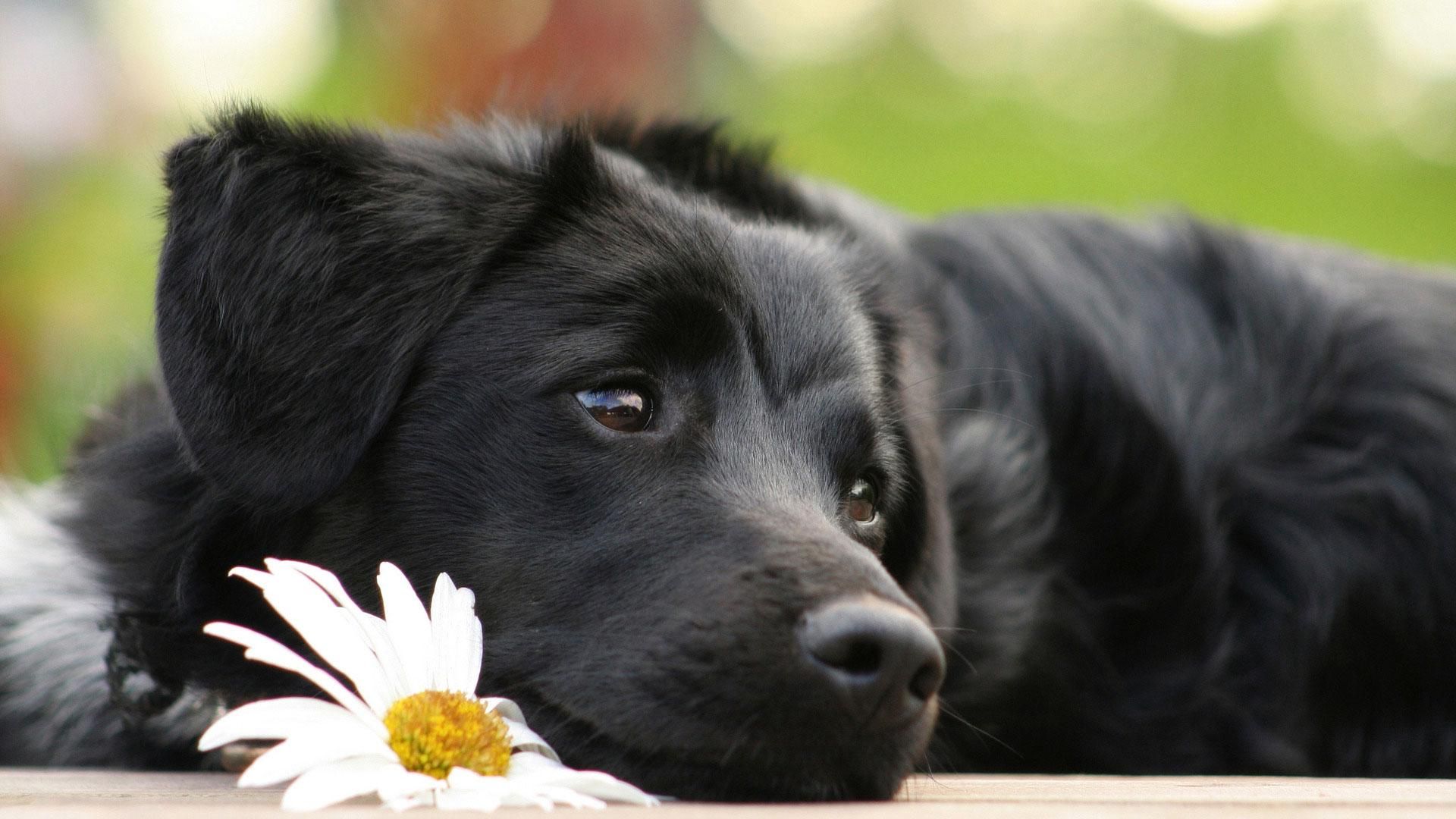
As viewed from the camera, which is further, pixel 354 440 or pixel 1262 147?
pixel 1262 147

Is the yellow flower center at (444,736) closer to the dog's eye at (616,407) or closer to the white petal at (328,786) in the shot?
the white petal at (328,786)

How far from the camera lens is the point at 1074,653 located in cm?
339

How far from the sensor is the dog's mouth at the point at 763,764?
1824mm

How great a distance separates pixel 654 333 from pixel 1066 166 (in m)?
11.6

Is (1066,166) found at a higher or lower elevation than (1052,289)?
lower

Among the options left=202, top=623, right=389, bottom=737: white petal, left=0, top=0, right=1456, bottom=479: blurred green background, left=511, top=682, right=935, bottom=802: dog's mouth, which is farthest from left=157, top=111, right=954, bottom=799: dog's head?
left=0, top=0, right=1456, bottom=479: blurred green background

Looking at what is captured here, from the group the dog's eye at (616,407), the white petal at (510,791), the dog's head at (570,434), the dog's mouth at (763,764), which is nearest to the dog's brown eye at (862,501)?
the dog's head at (570,434)

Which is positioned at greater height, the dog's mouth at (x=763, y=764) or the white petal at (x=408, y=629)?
the white petal at (x=408, y=629)

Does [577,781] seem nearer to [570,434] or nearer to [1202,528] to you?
[570,434]

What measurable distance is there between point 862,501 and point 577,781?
102 cm

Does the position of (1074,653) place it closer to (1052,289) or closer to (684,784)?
(1052,289)

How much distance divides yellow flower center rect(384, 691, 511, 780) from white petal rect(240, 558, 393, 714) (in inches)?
1.9

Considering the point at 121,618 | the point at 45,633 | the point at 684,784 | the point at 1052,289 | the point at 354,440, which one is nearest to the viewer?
the point at 684,784

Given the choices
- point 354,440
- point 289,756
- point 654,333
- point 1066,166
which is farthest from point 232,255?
point 1066,166
